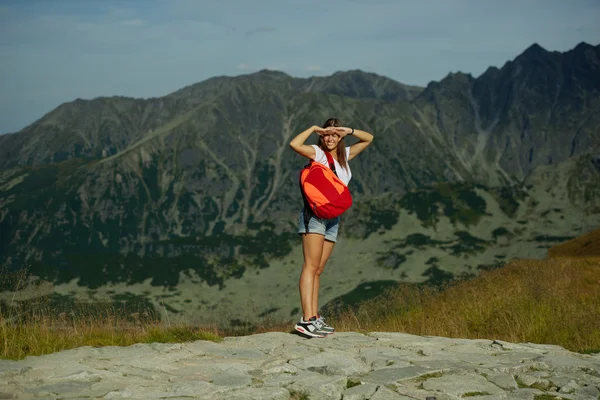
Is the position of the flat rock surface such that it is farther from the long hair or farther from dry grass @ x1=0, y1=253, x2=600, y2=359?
→ the long hair

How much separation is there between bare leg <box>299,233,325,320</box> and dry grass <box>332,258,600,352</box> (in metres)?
2.29

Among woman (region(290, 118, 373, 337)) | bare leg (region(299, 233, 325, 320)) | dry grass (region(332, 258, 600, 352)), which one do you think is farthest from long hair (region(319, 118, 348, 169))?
dry grass (region(332, 258, 600, 352))

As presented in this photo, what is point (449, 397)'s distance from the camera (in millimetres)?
7719

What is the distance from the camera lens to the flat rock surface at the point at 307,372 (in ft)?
25.8

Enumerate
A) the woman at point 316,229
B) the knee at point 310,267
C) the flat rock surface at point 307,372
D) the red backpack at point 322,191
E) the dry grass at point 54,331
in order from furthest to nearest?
the knee at point 310,267 → the woman at point 316,229 → the red backpack at point 322,191 → the dry grass at point 54,331 → the flat rock surface at point 307,372

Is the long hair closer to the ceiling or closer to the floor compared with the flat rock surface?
closer to the ceiling

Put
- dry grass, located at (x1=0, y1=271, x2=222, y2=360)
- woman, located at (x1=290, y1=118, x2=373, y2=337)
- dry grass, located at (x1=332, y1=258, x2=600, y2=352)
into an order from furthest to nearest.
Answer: dry grass, located at (x1=332, y1=258, x2=600, y2=352), woman, located at (x1=290, y1=118, x2=373, y2=337), dry grass, located at (x1=0, y1=271, x2=222, y2=360)

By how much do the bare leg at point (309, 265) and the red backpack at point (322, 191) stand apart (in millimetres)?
376

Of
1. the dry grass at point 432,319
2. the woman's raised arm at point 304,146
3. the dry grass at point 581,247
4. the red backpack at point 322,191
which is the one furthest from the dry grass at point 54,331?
the dry grass at point 581,247

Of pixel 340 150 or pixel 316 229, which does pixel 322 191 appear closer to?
pixel 316 229

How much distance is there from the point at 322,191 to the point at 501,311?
5140 millimetres

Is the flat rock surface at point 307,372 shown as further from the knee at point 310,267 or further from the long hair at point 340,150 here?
the long hair at point 340,150

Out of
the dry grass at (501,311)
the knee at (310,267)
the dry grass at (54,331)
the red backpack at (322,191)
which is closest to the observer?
the dry grass at (54,331)

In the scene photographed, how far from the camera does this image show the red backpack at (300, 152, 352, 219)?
1113 cm
